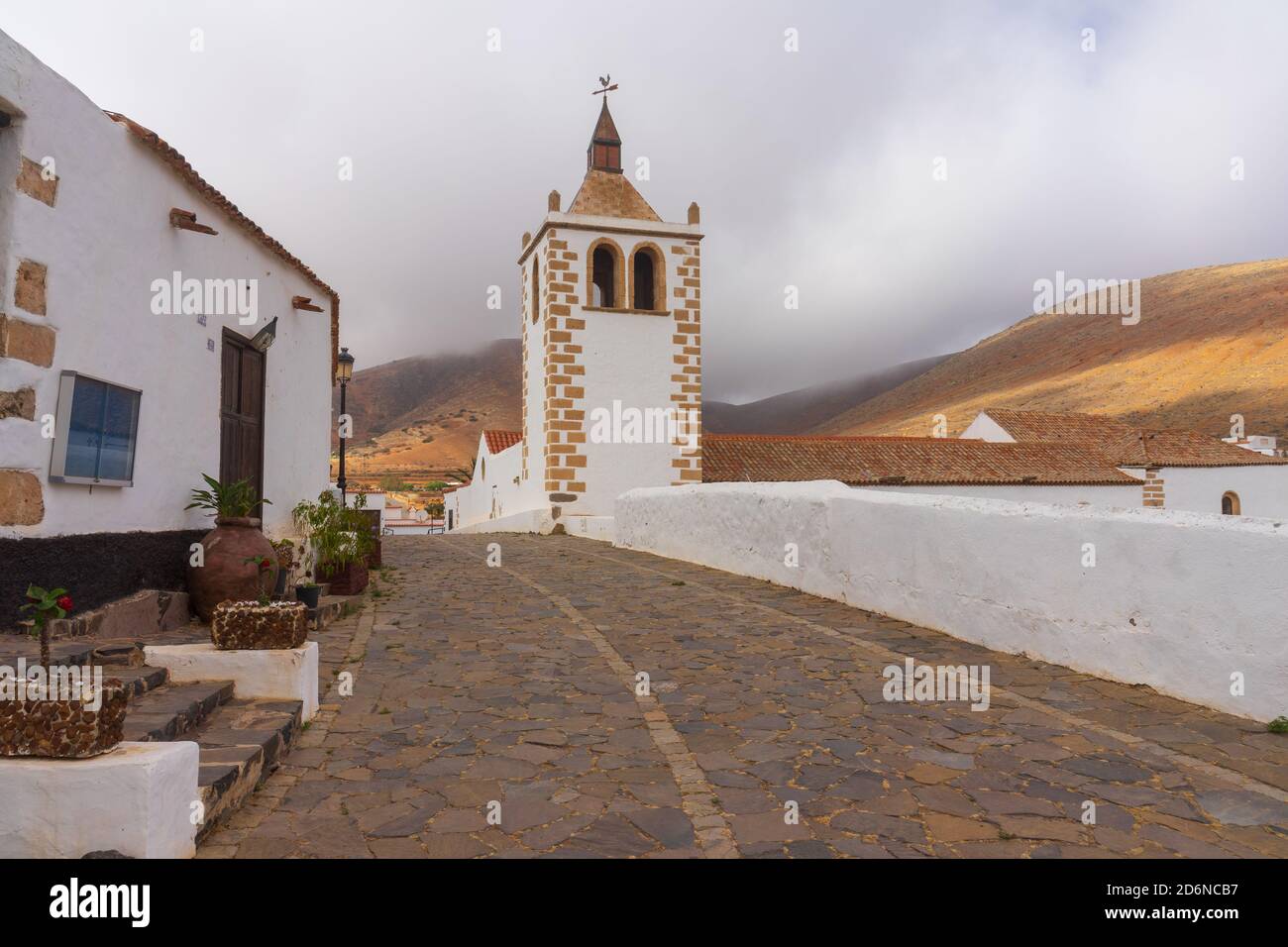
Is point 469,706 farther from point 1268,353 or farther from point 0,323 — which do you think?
point 1268,353

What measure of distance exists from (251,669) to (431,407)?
9782 cm

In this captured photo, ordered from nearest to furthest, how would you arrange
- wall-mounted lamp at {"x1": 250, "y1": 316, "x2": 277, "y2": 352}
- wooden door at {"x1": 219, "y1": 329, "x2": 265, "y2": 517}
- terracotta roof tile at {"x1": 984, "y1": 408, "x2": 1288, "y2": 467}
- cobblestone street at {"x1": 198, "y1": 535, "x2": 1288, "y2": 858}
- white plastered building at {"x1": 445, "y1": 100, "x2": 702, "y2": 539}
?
cobblestone street at {"x1": 198, "y1": 535, "x2": 1288, "y2": 858} < wooden door at {"x1": 219, "y1": 329, "x2": 265, "y2": 517} < wall-mounted lamp at {"x1": 250, "y1": 316, "x2": 277, "y2": 352} < white plastered building at {"x1": 445, "y1": 100, "x2": 702, "y2": 539} < terracotta roof tile at {"x1": 984, "y1": 408, "x2": 1288, "y2": 467}

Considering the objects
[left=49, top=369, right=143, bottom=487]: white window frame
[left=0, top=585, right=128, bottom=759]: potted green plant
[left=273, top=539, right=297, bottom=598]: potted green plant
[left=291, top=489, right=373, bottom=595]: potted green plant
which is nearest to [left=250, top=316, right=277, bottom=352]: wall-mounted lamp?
[left=291, top=489, right=373, bottom=595]: potted green plant

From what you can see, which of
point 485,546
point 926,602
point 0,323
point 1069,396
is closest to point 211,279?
point 0,323

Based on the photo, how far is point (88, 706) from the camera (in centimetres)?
277

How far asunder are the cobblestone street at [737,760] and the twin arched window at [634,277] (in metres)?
13.8

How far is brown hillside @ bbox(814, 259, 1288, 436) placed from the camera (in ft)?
177

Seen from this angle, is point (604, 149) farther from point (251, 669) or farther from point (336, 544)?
point (251, 669)

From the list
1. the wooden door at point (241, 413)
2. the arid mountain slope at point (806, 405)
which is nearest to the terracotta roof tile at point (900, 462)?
the wooden door at point (241, 413)

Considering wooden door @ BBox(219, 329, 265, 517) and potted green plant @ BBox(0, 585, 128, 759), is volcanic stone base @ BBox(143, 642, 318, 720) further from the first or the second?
wooden door @ BBox(219, 329, 265, 517)

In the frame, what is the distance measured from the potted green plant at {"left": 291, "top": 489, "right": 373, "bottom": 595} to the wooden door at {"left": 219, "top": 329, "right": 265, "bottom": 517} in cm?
77

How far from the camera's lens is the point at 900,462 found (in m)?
23.8

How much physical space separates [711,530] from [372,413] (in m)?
93.5

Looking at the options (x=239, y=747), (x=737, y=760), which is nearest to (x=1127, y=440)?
(x=737, y=760)
